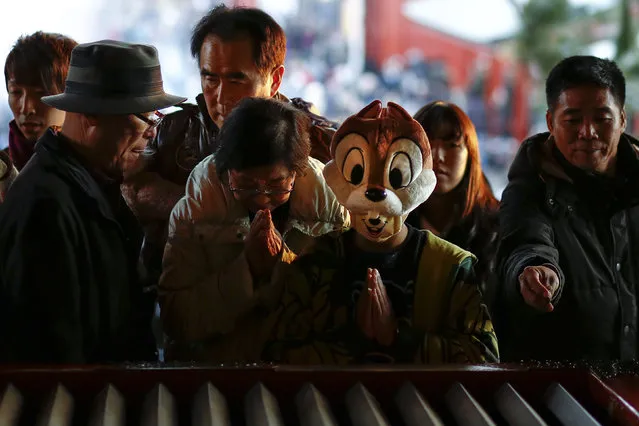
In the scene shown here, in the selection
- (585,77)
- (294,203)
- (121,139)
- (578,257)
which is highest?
(585,77)

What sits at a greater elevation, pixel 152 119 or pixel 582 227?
pixel 152 119

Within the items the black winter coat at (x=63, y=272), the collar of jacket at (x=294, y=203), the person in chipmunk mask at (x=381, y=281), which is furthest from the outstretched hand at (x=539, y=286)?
the black winter coat at (x=63, y=272)

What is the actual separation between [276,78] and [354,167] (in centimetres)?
30

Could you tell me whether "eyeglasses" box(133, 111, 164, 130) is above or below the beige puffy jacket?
above

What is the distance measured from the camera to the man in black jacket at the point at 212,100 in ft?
5.57

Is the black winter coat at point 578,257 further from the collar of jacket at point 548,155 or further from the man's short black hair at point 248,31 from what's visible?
the man's short black hair at point 248,31

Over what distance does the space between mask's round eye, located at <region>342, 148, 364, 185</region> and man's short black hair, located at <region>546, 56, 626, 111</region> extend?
0.48 m

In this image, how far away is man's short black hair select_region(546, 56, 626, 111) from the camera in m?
1.76

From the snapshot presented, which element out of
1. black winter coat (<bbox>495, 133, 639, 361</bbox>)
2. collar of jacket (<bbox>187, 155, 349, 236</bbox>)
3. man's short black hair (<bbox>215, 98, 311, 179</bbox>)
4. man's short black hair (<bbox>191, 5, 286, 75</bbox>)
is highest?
man's short black hair (<bbox>191, 5, 286, 75</bbox>)

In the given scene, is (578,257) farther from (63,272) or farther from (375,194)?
(63,272)

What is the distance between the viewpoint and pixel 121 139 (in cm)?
165

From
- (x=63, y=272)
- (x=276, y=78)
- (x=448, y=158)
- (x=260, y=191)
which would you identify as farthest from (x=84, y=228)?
(x=448, y=158)

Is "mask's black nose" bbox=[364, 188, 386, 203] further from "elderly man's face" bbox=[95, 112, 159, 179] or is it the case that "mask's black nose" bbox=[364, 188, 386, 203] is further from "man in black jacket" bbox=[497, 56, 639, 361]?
"elderly man's face" bbox=[95, 112, 159, 179]

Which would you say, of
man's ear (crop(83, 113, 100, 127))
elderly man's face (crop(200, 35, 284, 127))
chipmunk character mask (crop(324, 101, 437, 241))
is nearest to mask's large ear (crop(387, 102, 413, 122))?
chipmunk character mask (crop(324, 101, 437, 241))
